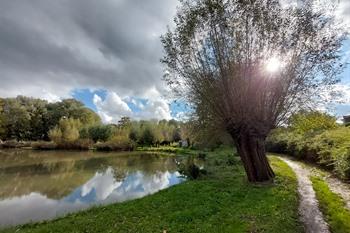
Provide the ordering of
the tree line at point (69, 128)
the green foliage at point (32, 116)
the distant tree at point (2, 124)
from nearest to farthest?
the tree line at point (69, 128)
the distant tree at point (2, 124)
the green foliage at point (32, 116)

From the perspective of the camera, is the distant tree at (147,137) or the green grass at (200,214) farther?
the distant tree at (147,137)

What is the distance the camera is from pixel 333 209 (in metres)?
10.1

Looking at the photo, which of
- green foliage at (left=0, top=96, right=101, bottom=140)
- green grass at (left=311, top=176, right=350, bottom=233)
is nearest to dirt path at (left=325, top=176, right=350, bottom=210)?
green grass at (left=311, top=176, right=350, bottom=233)

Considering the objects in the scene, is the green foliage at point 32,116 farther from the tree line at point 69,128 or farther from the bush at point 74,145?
the bush at point 74,145

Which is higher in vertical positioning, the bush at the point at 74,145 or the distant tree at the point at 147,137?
the distant tree at the point at 147,137

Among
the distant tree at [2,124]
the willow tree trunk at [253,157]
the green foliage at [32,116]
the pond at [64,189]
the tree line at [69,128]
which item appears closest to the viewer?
the pond at [64,189]

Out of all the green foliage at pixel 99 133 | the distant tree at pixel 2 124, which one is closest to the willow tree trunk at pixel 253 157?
the green foliage at pixel 99 133

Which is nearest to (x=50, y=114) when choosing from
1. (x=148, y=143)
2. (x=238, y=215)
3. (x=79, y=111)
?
(x=79, y=111)

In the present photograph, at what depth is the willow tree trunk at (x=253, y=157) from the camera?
15922 millimetres

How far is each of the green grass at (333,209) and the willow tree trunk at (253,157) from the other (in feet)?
8.97

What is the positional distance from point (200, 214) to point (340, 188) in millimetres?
8318

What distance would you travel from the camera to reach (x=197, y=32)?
52.5 ft

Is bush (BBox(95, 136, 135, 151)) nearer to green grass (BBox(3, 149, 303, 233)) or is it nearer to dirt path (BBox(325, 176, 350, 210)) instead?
green grass (BBox(3, 149, 303, 233))

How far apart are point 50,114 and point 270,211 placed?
93.2m
